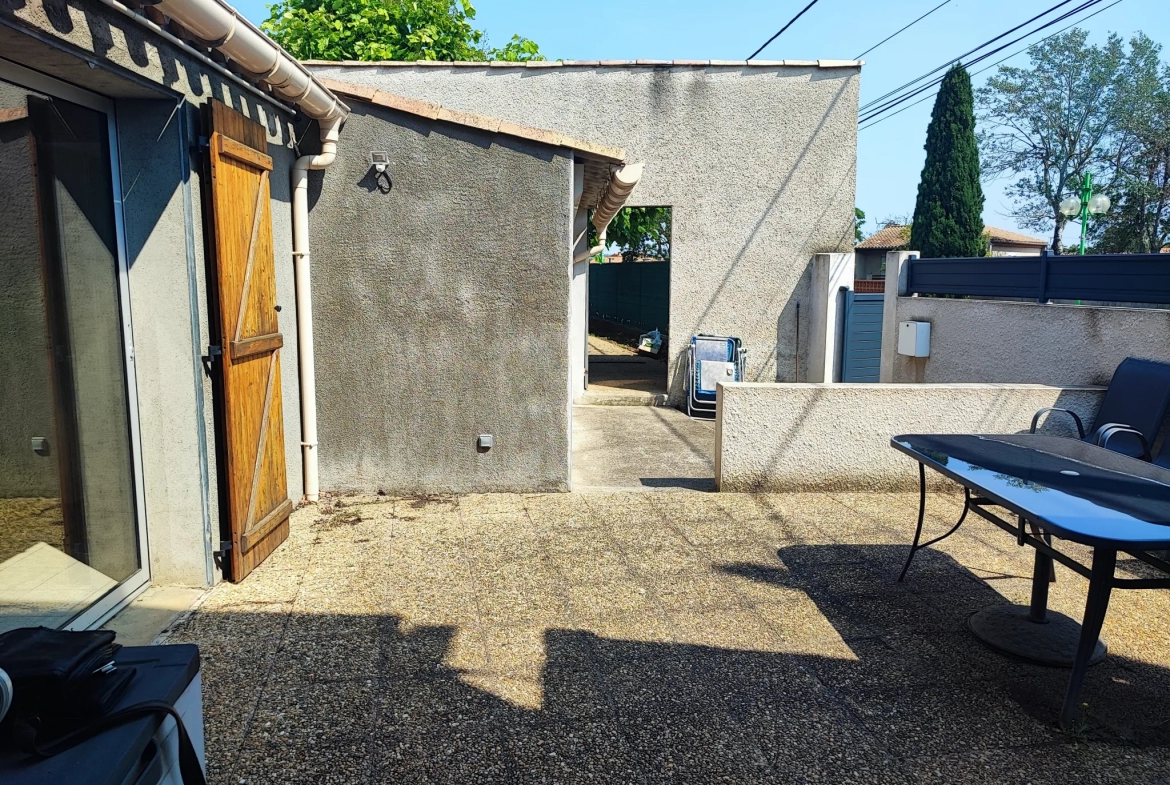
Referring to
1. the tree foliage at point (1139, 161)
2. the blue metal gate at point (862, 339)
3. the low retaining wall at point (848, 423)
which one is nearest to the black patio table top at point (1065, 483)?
the low retaining wall at point (848, 423)

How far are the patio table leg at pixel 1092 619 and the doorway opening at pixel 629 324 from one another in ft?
26.7

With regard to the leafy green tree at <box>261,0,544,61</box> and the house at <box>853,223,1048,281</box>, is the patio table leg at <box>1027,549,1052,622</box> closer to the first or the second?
the leafy green tree at <box>261,0,544,61</box>

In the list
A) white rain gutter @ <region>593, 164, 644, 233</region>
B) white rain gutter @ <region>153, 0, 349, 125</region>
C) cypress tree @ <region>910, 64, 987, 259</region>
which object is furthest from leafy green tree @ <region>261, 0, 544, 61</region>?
white rain gutter @ <region>153, 0, 349, 125</region>

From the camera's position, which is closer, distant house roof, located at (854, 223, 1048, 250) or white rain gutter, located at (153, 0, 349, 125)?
white rain gutter, located at (153, 0, 349, 125)

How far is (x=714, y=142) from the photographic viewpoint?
10750 millimetres

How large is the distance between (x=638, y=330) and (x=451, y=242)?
13.9 metres

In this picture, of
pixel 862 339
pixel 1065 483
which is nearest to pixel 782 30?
pixel 862 339

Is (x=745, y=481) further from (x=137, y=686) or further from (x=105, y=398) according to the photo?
(x=137, y=686)

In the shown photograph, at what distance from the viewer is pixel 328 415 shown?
20.7 feet

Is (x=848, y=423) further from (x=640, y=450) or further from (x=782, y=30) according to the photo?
(x=782, y=30)

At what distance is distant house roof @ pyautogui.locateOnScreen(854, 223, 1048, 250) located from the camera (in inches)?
1631

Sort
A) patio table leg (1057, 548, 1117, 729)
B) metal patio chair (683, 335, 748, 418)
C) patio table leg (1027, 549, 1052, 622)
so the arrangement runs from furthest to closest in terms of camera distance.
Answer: metal patio chair (683, 335, 748, 418), patio table leg (1027, 549, 1052, 622), patio table leg (1057, 548, 1117, 729)

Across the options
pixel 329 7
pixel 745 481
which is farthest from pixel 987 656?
pixel 329 7

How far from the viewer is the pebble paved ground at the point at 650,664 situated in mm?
3010
